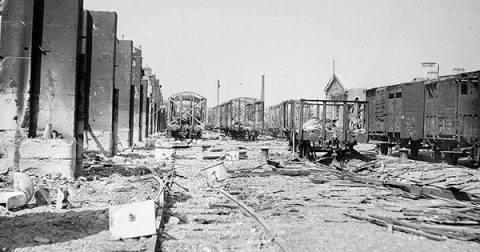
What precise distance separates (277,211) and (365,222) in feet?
4.36

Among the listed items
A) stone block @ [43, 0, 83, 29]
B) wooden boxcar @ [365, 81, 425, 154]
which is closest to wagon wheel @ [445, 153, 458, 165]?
wooden boxcar @ [365, 81, 425, 154]

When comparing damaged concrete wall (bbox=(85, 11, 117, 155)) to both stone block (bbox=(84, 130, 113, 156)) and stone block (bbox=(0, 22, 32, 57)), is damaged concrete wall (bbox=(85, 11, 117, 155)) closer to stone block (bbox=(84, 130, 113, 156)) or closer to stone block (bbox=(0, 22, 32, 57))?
stone block (bbox=(84, 130, 113, 156))

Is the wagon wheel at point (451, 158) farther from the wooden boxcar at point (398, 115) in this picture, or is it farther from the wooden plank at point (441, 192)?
the wooden plank at point (441, 192)

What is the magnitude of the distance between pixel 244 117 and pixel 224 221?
104 feet

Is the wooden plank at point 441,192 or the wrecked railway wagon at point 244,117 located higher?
the wrecked railway wagon at point 244,117

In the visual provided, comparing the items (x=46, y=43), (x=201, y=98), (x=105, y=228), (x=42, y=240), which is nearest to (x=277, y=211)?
(x=105, y=228)

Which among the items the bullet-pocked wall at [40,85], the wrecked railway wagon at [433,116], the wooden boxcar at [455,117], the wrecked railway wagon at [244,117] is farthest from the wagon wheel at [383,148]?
the bullet-pocked wall at [40,85]

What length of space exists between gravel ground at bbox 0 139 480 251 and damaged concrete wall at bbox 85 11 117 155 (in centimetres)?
624

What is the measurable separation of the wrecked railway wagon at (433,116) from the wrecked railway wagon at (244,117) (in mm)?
14405

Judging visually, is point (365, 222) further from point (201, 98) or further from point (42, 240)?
point (201, 98)

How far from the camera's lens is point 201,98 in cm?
3494

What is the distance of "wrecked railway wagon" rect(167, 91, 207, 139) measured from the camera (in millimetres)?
32156

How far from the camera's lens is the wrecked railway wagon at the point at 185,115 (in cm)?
3216

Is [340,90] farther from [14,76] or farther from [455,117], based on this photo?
[14,76]
